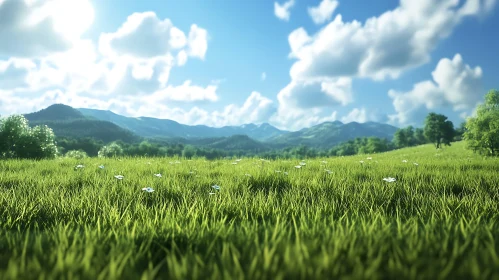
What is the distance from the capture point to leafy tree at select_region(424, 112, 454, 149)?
230 ft

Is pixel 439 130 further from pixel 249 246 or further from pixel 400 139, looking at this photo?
pixel 249 246

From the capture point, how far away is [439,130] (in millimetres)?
70250

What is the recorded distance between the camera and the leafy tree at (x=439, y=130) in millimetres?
70250

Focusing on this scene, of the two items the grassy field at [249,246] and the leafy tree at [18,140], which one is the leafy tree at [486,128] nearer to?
the grassy field at [249,246]

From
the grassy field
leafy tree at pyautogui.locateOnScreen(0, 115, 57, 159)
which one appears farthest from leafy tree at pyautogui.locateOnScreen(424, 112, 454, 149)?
the grassy field

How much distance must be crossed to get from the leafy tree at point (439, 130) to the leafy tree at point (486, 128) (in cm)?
4492

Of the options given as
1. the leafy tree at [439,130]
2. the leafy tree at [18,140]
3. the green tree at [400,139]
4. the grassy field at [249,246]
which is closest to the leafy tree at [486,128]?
the grassy field at [249,246]

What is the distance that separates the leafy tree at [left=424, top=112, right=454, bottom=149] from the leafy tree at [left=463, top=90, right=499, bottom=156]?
44921 mm

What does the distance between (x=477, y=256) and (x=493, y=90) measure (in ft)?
113

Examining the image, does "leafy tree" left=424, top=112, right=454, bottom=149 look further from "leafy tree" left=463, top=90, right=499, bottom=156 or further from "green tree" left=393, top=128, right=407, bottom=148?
"green tree" left=393, top=128, right=407, bottom=148

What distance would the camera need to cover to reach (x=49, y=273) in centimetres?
173

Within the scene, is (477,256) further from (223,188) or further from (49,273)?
(223,188)

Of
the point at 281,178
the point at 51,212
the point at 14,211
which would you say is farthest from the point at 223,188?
the point at 14,211

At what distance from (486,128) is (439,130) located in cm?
4858
